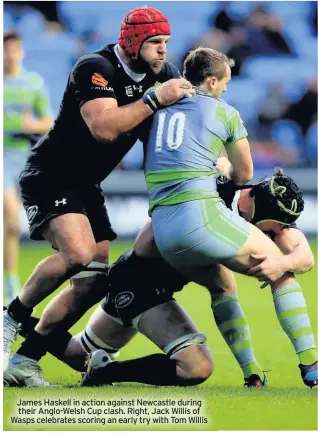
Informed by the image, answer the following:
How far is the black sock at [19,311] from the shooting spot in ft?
17.1

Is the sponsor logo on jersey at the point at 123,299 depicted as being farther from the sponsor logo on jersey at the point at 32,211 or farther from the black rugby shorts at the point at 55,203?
the sponsor logo on jersey at the point at 32,211

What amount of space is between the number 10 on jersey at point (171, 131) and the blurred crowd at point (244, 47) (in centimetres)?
996

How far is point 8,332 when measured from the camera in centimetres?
522

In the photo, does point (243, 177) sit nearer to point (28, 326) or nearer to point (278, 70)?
point (28, 326)

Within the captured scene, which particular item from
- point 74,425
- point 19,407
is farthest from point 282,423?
point 19,407


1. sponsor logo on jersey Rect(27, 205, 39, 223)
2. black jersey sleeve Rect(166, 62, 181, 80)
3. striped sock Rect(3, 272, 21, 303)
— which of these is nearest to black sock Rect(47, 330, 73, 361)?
sponsor logo on jersey Rect(27, 205, 39, 223)

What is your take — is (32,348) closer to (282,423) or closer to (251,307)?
(282,423)

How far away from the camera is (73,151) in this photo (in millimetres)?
5312

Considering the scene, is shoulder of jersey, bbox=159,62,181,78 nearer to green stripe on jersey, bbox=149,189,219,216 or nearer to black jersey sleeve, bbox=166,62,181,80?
black jersey sleeve, bbox=166,62,181,80

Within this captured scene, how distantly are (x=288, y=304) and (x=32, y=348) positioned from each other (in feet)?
4.72

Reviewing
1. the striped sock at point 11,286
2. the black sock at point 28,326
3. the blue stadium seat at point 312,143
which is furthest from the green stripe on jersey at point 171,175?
the blue stadium seat at point 312,143

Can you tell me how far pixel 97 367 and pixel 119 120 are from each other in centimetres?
128

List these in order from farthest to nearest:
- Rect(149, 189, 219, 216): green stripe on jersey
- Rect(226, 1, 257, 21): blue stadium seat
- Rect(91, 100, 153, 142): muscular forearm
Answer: Rect(226, 1, 257, 21): blue stadium seat, Rect(91, 100, 153, 142): muscular forearm, Rect(149, 189, 219, 216): green stripe on jersey

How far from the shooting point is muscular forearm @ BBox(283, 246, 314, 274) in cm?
468
